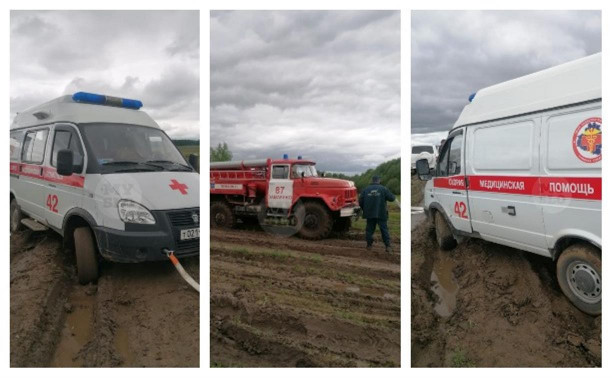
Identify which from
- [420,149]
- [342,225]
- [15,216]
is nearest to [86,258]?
[15,216]

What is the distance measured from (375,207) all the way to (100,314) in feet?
7.99

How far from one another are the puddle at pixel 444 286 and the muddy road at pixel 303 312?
37cm

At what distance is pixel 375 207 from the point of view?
400 cm

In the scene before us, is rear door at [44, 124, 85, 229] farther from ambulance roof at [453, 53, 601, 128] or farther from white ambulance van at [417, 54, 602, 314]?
ambulance roof at [453, 53, 601, 128]

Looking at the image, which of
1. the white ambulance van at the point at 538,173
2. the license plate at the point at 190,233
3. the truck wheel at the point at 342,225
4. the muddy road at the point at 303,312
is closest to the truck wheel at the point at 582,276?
the white ambulance van at the point at 538,173

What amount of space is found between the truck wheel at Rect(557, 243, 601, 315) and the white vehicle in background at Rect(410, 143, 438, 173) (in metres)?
1.32

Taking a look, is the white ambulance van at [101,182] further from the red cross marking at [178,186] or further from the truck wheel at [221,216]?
the truck wheel at [221,216]

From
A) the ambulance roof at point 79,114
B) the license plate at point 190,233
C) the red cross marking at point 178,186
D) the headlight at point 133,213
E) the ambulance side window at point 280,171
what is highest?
the ambulance roof at point 79,114

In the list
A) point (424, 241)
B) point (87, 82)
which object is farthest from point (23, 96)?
point (424, 241)

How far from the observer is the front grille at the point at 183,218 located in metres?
3.43

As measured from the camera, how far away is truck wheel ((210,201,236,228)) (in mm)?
3797

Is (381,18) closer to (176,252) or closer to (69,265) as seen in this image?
(176,252)

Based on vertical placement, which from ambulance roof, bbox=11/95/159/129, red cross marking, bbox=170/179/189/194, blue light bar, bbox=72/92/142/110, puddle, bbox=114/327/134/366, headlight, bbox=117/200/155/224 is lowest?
puddle, bbox=114/327/134/366

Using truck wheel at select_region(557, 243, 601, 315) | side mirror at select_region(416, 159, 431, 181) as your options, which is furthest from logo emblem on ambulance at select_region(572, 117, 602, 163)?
side mirror at select_region(416, 159, 431, 181)
